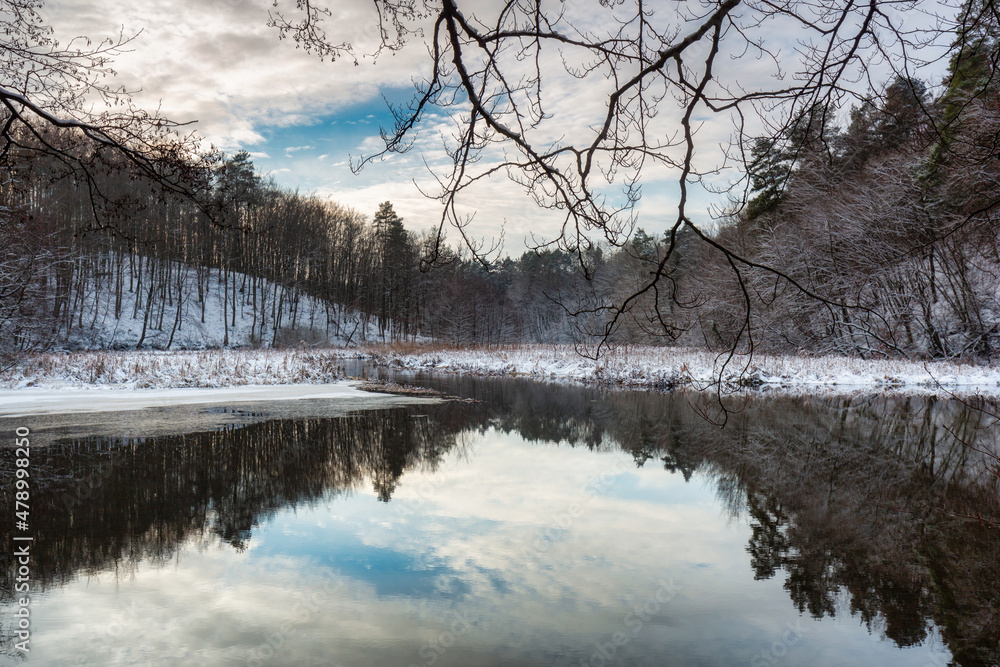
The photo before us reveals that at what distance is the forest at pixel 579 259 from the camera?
4.83 metres

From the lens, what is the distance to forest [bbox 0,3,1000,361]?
190 inches

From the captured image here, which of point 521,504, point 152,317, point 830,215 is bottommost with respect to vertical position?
point 521,504

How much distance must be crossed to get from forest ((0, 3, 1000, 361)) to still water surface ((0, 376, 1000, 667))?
6.36ft

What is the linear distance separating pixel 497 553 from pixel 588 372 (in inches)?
747

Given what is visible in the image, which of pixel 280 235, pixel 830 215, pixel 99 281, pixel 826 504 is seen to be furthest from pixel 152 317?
pixel 826 504

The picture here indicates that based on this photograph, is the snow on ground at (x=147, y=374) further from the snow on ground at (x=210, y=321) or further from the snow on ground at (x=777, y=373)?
the snow on ground at (x=210, y=321)

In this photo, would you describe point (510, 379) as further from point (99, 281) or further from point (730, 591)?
point (99, 281)

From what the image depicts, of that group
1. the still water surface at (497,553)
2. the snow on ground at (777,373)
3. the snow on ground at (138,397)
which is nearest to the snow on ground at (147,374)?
the snow on ground at (138,397)

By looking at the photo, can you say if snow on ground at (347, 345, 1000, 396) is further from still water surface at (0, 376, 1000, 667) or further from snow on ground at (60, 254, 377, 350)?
snow on ground at (60, 254, 377, 350)

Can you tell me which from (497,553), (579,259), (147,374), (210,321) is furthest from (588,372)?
(210,321)

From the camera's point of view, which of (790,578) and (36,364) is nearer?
(790,578)

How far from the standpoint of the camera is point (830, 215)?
2773cm

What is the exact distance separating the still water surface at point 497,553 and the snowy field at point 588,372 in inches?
258

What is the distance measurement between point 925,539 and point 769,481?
7.62 ft
